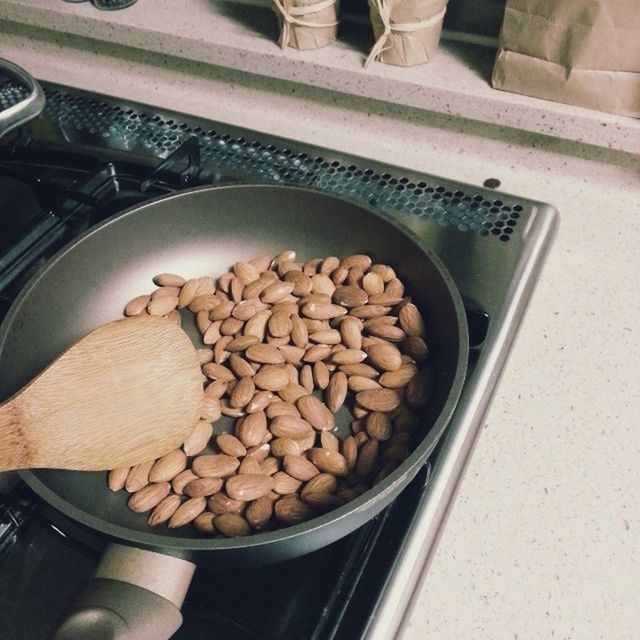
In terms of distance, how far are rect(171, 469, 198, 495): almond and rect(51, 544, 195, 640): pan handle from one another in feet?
0.27

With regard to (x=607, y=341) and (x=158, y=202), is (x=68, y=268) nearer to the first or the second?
(x=158, y=202)

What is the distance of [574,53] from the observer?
20.6 inches

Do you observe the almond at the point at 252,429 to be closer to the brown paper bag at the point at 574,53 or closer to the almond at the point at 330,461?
the almond at the point at 330,461

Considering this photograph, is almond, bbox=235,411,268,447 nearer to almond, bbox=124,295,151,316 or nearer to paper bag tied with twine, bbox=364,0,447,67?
almond, bbox=124,295,151,316

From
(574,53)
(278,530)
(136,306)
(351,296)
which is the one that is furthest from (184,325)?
(574,53)

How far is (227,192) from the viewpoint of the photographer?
0.56 m

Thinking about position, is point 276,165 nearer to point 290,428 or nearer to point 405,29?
point 405,29

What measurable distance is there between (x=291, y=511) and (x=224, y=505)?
5 cm

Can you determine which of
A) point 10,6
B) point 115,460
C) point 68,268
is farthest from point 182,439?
point 10,6

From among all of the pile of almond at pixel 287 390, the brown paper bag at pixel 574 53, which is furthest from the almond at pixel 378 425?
the brown paper bag at pixel 574 53

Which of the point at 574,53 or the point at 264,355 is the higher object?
the point at 574,53

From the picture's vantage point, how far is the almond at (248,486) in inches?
17.3

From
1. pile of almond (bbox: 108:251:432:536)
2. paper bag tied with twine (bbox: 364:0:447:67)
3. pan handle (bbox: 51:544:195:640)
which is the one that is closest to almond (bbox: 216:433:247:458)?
pile of almond (bbox: 108:251:432:536)

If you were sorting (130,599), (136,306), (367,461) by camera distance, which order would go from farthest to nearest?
(136,306) < (367,461) < (130,599)
